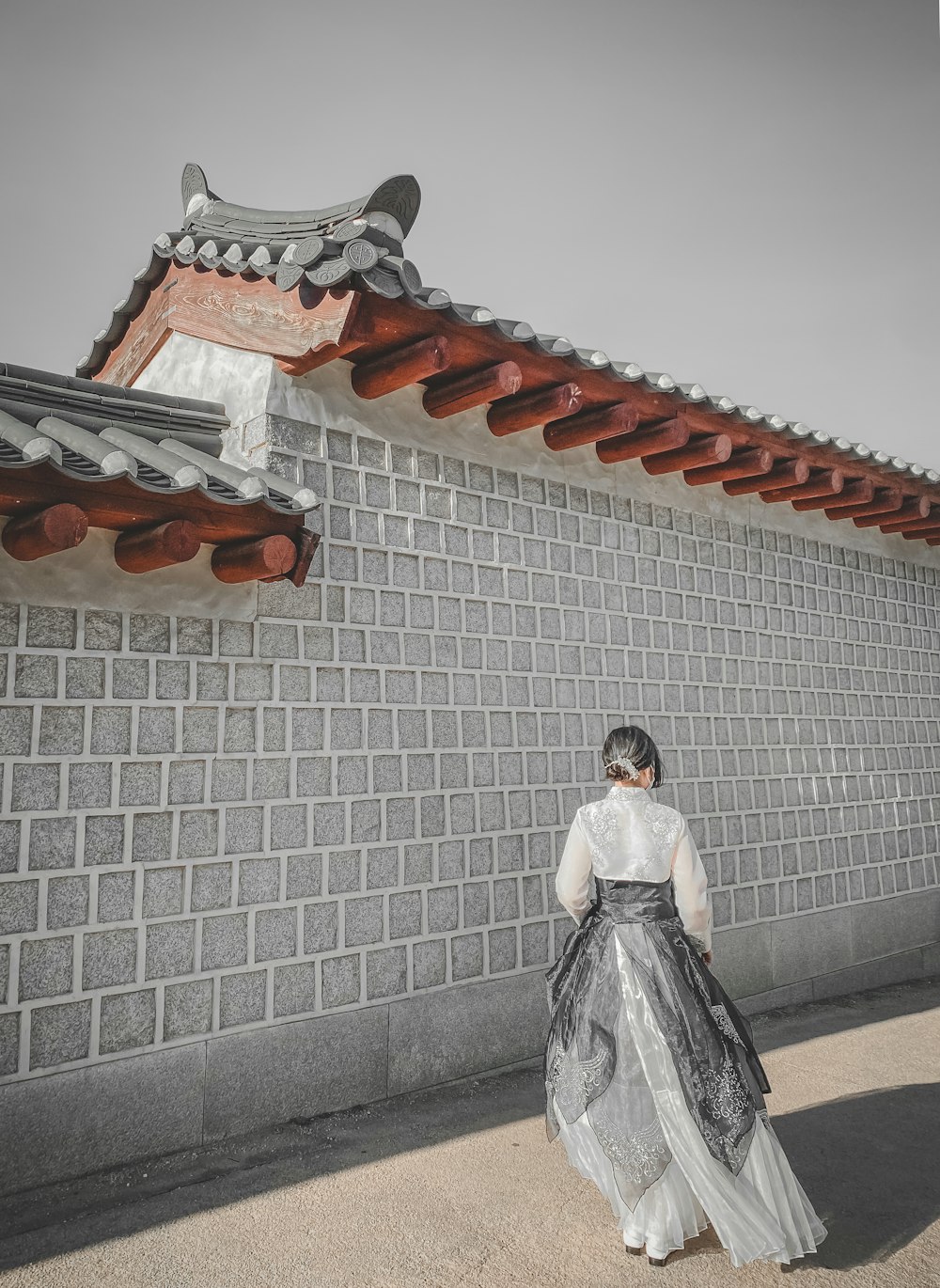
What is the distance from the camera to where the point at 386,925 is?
4703 mm

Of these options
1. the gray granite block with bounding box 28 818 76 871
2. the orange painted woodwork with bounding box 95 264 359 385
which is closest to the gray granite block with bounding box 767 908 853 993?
the gray granite block with bounding box 28 818 76 871

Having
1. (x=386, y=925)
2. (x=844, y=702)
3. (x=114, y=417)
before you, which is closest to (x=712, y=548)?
(x=844, y=702)

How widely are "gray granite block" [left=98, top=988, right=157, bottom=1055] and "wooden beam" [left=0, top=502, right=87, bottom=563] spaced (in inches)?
71.2

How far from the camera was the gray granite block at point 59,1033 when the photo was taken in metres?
3.63

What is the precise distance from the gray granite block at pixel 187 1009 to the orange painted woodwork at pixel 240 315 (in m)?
2.86

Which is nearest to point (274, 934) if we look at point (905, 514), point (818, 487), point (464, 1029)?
point (464, 1029)

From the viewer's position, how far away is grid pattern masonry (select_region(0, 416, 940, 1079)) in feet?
12.5

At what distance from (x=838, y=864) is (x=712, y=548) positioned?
8.84 feet

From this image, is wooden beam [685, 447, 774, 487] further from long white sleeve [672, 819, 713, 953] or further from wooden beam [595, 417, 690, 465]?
long white sleeve [672, 819, 713, 953]

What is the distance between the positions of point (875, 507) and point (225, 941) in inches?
225

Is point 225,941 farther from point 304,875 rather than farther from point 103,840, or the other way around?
point 103,840

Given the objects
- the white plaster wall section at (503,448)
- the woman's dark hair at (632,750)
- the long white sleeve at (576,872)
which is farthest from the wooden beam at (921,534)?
the long white sleeve at (576,872)

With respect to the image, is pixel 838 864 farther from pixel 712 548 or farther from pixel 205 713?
pixel 205 713

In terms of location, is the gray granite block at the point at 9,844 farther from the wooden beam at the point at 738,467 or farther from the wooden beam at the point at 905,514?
the wooden beam at the point at 905,514
